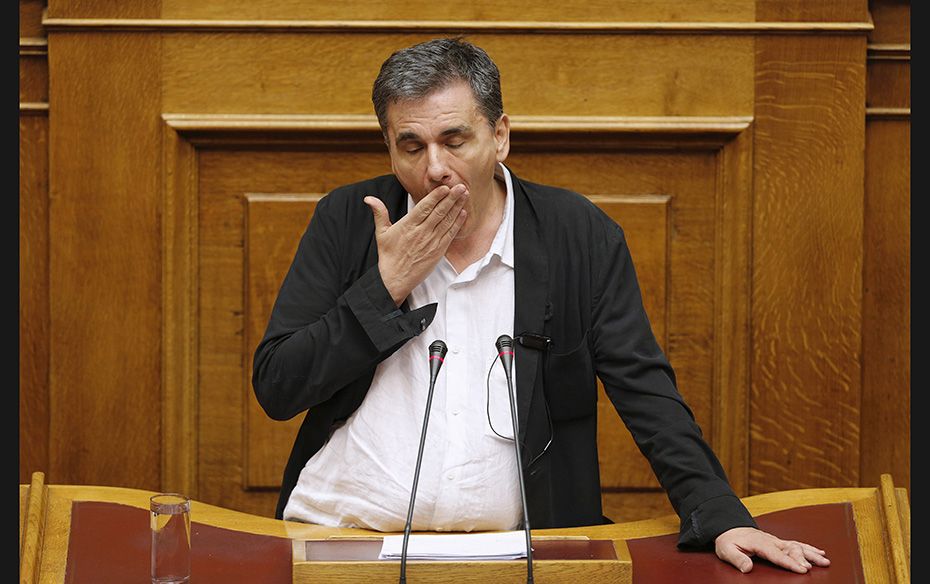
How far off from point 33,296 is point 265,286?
646mm

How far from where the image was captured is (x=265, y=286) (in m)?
3.73

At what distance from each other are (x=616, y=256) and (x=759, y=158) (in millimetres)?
1048

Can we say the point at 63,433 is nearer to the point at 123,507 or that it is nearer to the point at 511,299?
the point at 123,507

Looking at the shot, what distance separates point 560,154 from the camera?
12.2ft

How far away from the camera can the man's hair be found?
256 cm

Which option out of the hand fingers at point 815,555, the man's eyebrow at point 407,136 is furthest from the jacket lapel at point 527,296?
the hand fingers at point 815,555

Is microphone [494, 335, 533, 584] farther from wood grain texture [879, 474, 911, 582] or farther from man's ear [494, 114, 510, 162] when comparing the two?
wood grain texture [879, 474, 911, 582]

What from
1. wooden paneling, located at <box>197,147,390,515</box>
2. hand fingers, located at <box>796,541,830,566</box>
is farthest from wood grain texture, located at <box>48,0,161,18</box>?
hand fingers, located at <box>796,541,830,566</box>

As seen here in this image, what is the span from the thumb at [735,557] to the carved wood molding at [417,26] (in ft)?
5.55

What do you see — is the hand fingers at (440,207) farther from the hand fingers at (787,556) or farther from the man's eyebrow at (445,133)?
the hand fingers at (787,556)

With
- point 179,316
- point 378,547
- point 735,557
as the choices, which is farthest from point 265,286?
point 735,557

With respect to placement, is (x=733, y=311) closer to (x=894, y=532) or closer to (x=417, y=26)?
(x=417, y=26)

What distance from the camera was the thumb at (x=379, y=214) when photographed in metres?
2.60

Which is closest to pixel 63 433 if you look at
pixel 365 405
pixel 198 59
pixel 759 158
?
pixel 198 59
